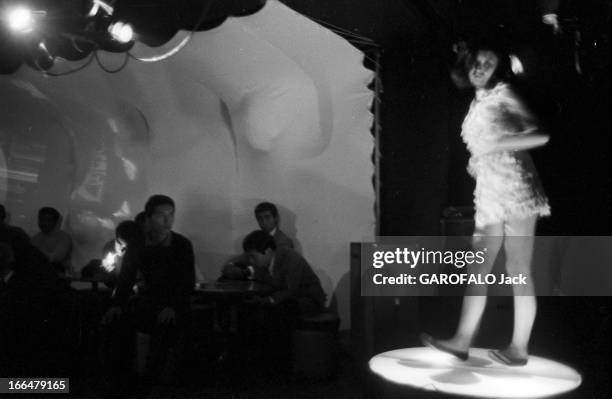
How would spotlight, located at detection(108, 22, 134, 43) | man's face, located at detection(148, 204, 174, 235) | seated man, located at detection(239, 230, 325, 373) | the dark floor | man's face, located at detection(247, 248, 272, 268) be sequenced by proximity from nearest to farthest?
the dark floor → man's face, located at detection(148, 204, 174, 235) → seated man, located at detection(239, 230, 325, 373) → man's face, located at detection(247, 248, 272, 268) → spotlight, located at detection(108, 22, 134, 43)

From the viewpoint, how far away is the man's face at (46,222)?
6648 mm

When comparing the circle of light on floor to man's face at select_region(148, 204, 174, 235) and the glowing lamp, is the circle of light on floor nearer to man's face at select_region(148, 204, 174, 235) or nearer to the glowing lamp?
man's face at select_region(148, 204, 174, 235)

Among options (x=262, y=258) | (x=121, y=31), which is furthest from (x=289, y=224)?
(x=121, y=31)

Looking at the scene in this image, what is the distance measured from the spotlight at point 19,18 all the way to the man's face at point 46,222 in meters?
2.13

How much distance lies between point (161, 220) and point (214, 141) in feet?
8.68

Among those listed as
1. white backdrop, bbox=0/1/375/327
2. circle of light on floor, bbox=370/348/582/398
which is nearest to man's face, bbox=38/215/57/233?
white backdrop, bbox=0/1/375/327

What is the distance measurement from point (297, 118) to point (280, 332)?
7.61ft

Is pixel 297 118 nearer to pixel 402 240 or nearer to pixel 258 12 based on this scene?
pixel 258 12

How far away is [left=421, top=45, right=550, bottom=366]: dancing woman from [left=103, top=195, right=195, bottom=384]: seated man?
1.95 metres

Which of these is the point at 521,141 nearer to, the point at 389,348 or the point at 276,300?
the point at 389,348

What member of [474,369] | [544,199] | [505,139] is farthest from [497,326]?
[505,139]

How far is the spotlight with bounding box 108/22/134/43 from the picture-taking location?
18.3 ft

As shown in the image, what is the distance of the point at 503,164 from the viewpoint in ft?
9.77

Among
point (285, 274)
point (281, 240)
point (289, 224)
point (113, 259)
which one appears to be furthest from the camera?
point (289, 224)
